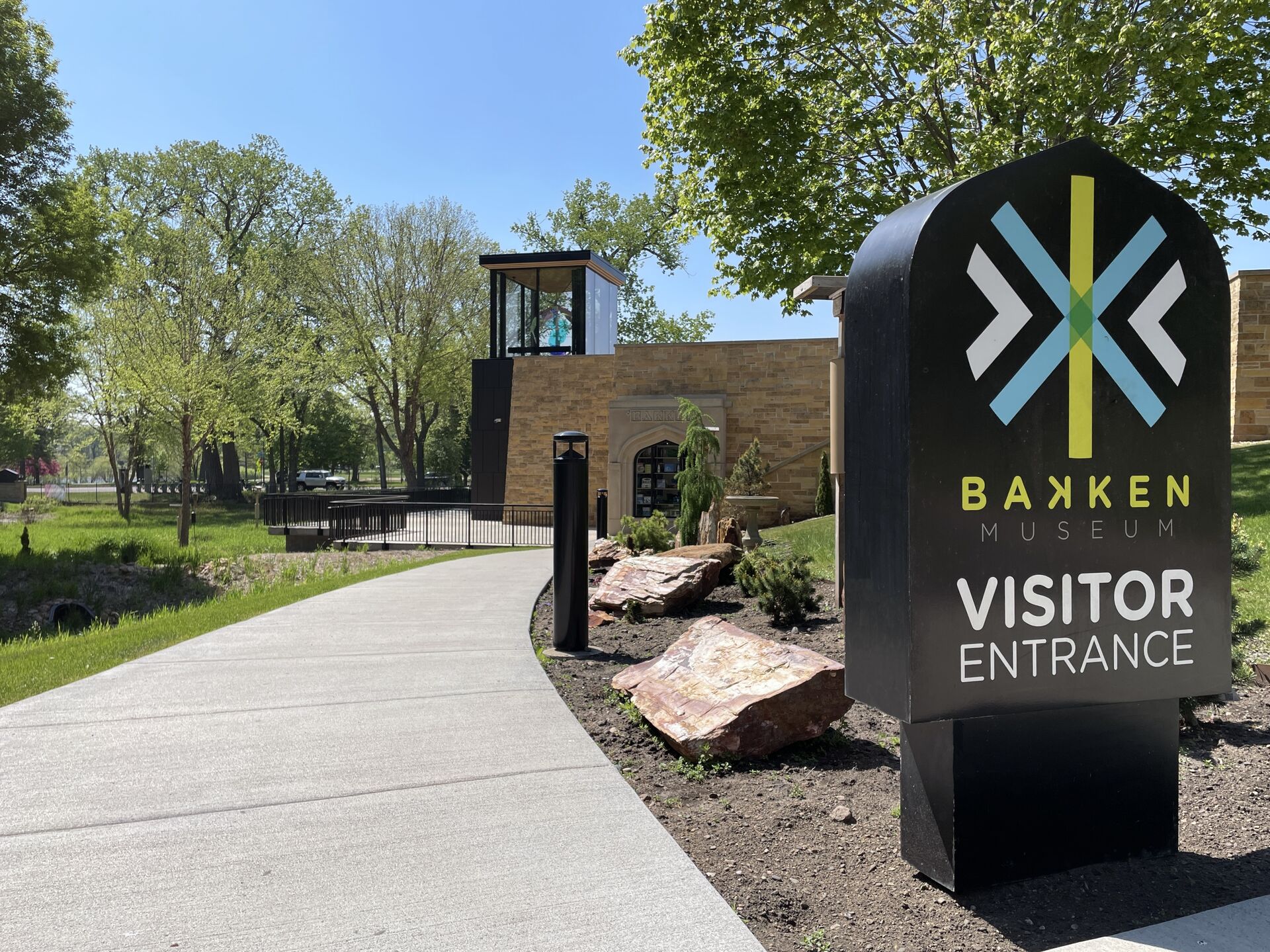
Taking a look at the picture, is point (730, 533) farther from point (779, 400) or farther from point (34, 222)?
point (34, 222)

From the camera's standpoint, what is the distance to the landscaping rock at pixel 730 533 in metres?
13.1

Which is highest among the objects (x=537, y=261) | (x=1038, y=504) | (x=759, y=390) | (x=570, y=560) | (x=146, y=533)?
(x=537, y=261)

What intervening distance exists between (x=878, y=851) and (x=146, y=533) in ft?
92.6

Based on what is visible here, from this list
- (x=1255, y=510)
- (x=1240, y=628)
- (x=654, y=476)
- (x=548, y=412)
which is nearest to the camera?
(x=1240, y=628)

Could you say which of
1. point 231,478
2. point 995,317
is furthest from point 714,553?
point 231,478

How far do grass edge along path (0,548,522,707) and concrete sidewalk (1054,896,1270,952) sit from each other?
6.51 meters

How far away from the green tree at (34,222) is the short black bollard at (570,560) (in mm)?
17840

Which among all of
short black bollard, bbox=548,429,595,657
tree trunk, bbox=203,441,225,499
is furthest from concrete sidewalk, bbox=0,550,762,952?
tree trunk, bbox=203,441,225,499

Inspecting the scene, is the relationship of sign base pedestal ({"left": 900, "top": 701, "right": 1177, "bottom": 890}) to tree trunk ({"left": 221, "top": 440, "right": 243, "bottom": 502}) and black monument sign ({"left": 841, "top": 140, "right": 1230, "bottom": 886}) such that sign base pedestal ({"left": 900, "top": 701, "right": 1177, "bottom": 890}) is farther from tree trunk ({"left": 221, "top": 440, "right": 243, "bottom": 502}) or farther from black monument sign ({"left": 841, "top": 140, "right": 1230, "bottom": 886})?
tree trunk ({"left": 221, "top": 440, "right": 243, "bottom": 502})

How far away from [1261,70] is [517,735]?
1435 cm

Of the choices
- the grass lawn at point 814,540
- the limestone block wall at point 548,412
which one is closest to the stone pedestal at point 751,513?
the grass lawn at point 814,540

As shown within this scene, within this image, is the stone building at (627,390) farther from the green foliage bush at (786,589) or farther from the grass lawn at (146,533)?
the grass lawn at (146,533)

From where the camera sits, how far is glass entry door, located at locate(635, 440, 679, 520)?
24.7 meters

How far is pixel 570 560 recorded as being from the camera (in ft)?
24.0
